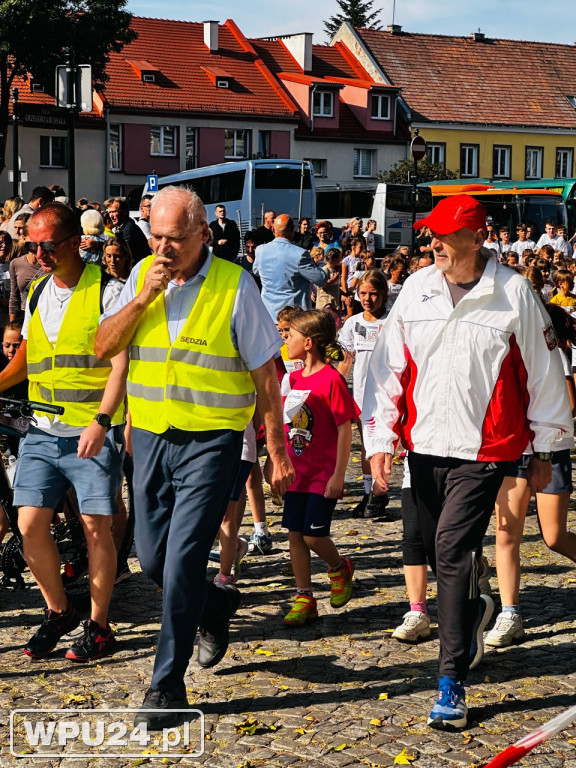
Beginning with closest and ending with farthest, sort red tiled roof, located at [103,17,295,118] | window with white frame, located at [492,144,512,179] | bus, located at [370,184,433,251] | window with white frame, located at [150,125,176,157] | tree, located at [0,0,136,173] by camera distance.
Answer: bus, located at [370,184,433,251] → tree, located at [0,0,136,173] → window with white frame, located at [150,125,176,157] → red tiled roof, located at [103,17,295,118] → window with white frame, located at [492,144,512,179]

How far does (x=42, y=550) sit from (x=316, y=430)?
166 centimetres

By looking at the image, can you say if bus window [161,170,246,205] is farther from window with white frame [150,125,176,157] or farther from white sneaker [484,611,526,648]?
white sneaker [484,611,526,648]

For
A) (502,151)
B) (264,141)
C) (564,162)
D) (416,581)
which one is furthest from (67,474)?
(564,162)

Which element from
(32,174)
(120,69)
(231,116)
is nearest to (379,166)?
(231,116)

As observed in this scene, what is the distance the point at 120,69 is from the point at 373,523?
54.2 metres

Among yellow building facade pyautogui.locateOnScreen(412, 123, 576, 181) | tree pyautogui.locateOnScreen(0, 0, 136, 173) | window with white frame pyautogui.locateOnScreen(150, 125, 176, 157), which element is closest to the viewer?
tree pyautogui.locateOnScreen(0, 0, 136, 173)

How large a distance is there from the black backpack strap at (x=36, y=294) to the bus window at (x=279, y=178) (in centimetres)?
3706

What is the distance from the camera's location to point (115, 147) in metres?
56.9

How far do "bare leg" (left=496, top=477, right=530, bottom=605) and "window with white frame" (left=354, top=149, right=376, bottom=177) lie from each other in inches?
2320

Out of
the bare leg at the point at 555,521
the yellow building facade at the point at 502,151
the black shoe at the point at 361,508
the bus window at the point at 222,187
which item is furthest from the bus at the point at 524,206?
the bare leg at the point at 555,521

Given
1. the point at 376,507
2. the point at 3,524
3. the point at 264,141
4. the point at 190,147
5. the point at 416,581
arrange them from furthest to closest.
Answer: the point at 264,141
the point at 190,147
the point at 376,507
the point at 3,524
the point at 416,581

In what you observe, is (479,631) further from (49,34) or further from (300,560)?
(49,34)

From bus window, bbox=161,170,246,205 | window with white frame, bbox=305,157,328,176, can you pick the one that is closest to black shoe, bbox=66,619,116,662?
bus window, bbox=161,170,246,205

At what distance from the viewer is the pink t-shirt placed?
682 centimetres
